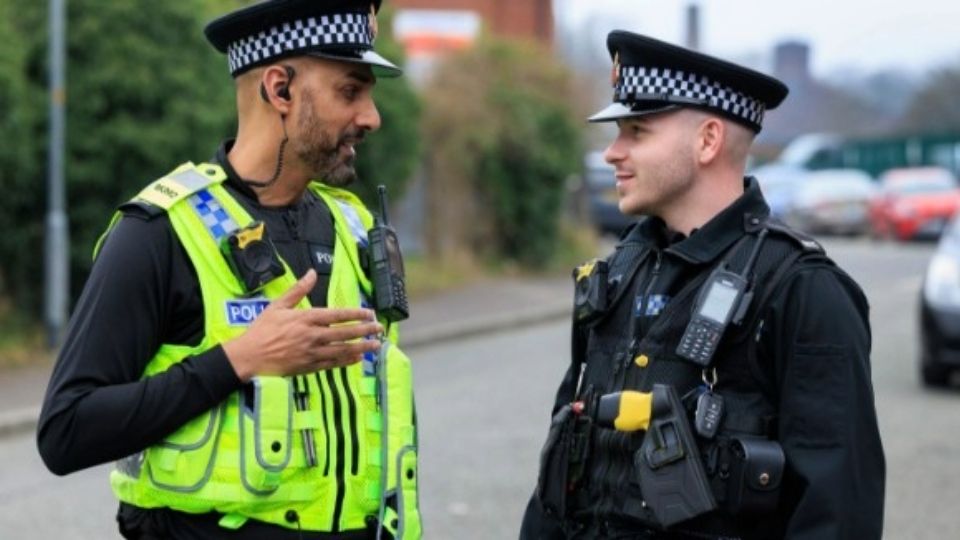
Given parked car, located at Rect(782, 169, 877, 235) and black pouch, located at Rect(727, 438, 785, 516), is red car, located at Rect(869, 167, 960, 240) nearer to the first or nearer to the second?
parked car, located at Rect(782, 169, 877, 235)

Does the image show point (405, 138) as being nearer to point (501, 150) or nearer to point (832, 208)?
point (501, 150)

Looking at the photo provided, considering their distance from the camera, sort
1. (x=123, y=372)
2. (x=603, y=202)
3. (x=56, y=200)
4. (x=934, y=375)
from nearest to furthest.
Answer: (x=123, y=372)
(x=934, y=375)
(x=56, y=200)
(x=603, y=202)

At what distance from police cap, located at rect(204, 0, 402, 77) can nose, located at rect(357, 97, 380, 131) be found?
0.09 metres

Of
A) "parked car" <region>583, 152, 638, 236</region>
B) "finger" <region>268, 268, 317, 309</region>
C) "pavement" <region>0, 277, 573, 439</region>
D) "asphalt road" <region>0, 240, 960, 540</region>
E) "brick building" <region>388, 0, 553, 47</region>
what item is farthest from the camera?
"brick building" <region>388, 0, 553, 47</region>

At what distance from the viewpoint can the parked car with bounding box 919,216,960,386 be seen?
41.0ft

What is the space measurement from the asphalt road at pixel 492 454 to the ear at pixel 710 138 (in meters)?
4.55

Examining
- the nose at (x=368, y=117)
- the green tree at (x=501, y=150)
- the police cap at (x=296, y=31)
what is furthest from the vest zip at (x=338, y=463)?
the green tree at (x=501, y=150)

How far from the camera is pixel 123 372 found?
127 inches

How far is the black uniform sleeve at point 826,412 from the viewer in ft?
10.5

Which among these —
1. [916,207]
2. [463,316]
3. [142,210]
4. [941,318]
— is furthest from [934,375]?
[916,207]

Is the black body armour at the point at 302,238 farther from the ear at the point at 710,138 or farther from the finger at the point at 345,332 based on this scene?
the ear at the point at 710,138

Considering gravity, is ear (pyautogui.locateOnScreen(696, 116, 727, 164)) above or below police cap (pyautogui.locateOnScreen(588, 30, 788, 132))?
below

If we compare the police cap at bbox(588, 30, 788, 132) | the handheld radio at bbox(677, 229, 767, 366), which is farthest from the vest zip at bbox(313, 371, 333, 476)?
the police cap at bbox(588, 30, 788, 132)

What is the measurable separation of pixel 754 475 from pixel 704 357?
27cm
